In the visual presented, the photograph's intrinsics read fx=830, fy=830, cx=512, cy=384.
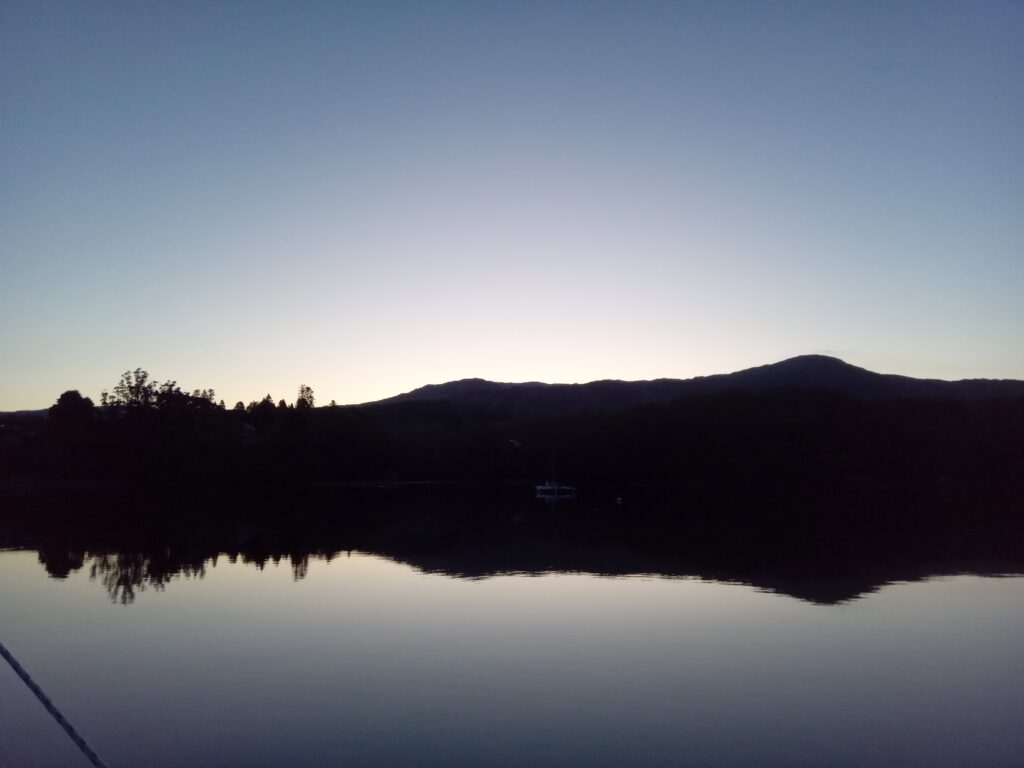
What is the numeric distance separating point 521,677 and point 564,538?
22.8 meters

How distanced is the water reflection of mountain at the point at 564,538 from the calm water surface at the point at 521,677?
112 inches

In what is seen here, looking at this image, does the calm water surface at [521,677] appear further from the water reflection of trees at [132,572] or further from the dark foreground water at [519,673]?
the water reflection of trees at [132,572]

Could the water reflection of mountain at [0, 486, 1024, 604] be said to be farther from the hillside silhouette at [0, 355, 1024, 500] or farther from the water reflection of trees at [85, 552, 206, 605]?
the hillside silhouette at [0, 355, 1024, 500]

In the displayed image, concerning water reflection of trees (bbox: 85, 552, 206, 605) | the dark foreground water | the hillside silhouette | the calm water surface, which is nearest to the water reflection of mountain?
water reflection of trees (bbox: 85, 552, 206, 605)

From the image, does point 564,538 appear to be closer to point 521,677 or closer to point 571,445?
point 521,677

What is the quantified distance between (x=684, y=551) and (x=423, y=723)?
68.4 feet

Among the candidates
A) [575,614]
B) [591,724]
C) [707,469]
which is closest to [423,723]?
[591,724]

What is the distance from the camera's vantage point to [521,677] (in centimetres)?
1288

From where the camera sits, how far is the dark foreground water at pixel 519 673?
32.6 ft

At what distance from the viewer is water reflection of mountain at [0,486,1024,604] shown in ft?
82.8

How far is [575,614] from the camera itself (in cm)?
1811

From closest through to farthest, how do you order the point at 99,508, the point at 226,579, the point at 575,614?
the point at 575,614
the point at 226,579
the point at 99,508

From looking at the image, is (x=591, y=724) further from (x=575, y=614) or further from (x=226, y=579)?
(x=226, y=579)

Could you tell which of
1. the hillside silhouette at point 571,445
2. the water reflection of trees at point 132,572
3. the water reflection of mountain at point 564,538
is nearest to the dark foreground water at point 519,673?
the water reflection of trees at point 132,572
